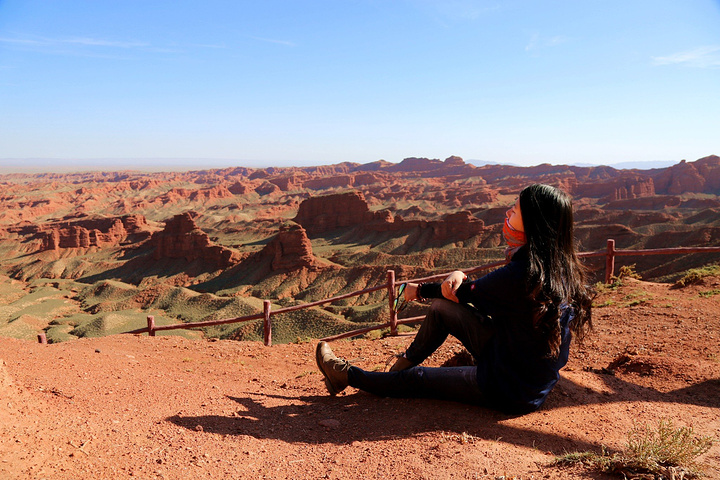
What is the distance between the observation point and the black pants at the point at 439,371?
10.4 feet

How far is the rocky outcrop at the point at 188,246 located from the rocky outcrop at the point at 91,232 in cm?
1344

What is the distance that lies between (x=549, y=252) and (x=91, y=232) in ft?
260

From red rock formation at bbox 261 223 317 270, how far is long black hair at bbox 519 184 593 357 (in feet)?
148

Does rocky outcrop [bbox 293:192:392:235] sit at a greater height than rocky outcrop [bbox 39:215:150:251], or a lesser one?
greater

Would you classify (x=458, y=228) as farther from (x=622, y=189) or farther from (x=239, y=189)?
(x=239, y=189)

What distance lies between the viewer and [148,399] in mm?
3809

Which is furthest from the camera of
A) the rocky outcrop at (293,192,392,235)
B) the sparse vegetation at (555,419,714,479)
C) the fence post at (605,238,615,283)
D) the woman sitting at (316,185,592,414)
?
the rocky outcrop at (293,192,392,235)

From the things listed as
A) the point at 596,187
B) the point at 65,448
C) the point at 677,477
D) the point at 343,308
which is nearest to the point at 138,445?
the point at 65,448

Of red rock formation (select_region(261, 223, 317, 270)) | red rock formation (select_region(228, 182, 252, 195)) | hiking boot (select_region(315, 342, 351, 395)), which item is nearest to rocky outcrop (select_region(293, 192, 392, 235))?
red rock formation (select_region(261, 223, 317, 270))

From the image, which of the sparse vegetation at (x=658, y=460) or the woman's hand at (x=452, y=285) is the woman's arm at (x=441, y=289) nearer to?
the woman's hand at (x=452, y=285)

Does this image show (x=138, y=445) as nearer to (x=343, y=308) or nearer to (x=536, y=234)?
(x=536, y=234)

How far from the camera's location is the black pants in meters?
3.16

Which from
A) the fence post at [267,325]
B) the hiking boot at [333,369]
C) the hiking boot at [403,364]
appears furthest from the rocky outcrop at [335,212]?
the hiking boot at [403,364]

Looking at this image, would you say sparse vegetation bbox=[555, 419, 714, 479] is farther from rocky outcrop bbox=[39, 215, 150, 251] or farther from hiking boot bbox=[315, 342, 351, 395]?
rocky outcrop bbox=[39, 215, 150, 251]
